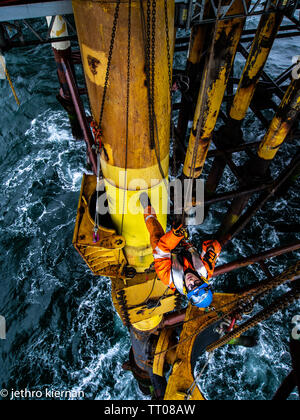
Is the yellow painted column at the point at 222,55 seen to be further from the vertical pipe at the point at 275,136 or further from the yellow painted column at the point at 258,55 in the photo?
the vertical pipe at the point at 275,136

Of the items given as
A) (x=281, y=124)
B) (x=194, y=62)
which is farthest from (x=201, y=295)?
(x=194, y=62)

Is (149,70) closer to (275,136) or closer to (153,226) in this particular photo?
(153,226)

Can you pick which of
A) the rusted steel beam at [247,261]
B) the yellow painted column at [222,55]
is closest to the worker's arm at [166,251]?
the yellow painted column at [222,55]

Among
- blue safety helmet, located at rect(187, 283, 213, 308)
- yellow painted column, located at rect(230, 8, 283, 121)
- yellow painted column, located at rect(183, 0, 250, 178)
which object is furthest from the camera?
yellow painted column, located at rect(230, 8, 283, 121)

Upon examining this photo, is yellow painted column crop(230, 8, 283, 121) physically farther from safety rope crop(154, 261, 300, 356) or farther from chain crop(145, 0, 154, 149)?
safety rope crop(154, 261, 300, 356)

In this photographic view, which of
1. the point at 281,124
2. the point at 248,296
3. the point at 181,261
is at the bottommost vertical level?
the point at 248,296

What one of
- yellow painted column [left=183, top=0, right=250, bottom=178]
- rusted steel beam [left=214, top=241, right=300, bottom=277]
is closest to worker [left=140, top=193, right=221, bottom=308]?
Result: yellow painted column [left=183, top=0, right=250, bottom=178]
